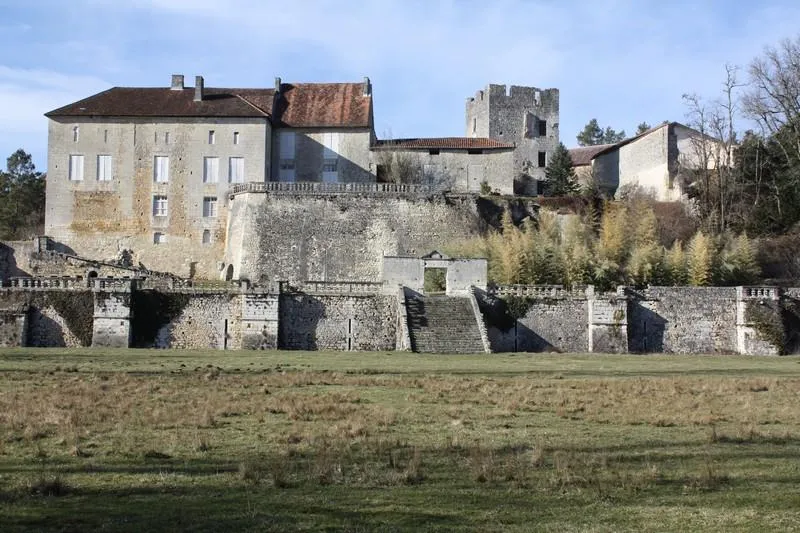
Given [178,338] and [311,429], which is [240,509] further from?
[178,338]

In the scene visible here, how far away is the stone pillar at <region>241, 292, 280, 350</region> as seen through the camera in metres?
42.2

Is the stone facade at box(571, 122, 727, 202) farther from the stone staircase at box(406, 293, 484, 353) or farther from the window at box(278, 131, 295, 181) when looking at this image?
the stone staircase at box(406, 293, 484, 353)

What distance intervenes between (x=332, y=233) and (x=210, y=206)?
27.4 feet

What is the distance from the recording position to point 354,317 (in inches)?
1694

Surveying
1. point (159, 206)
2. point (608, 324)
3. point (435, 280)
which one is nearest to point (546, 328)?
point (608, 324)

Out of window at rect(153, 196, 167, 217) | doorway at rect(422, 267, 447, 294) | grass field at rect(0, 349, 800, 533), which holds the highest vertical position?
window at rect(153, 196, 167, 217)

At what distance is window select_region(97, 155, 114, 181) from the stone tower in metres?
27.9

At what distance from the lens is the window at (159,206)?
60.5 metres

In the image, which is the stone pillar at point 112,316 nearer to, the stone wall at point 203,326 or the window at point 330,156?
the stone wall at point 203,326

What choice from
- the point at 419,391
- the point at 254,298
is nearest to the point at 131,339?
the point at 254,298

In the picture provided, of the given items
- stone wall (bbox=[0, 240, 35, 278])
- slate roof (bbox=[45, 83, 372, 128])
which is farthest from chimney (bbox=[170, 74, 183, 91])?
stone wall (bbox=[0, 240, 35, 278])

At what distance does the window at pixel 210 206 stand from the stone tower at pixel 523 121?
22952mm

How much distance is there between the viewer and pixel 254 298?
42531 mm

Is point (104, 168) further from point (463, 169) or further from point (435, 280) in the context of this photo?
point (435, 280)
